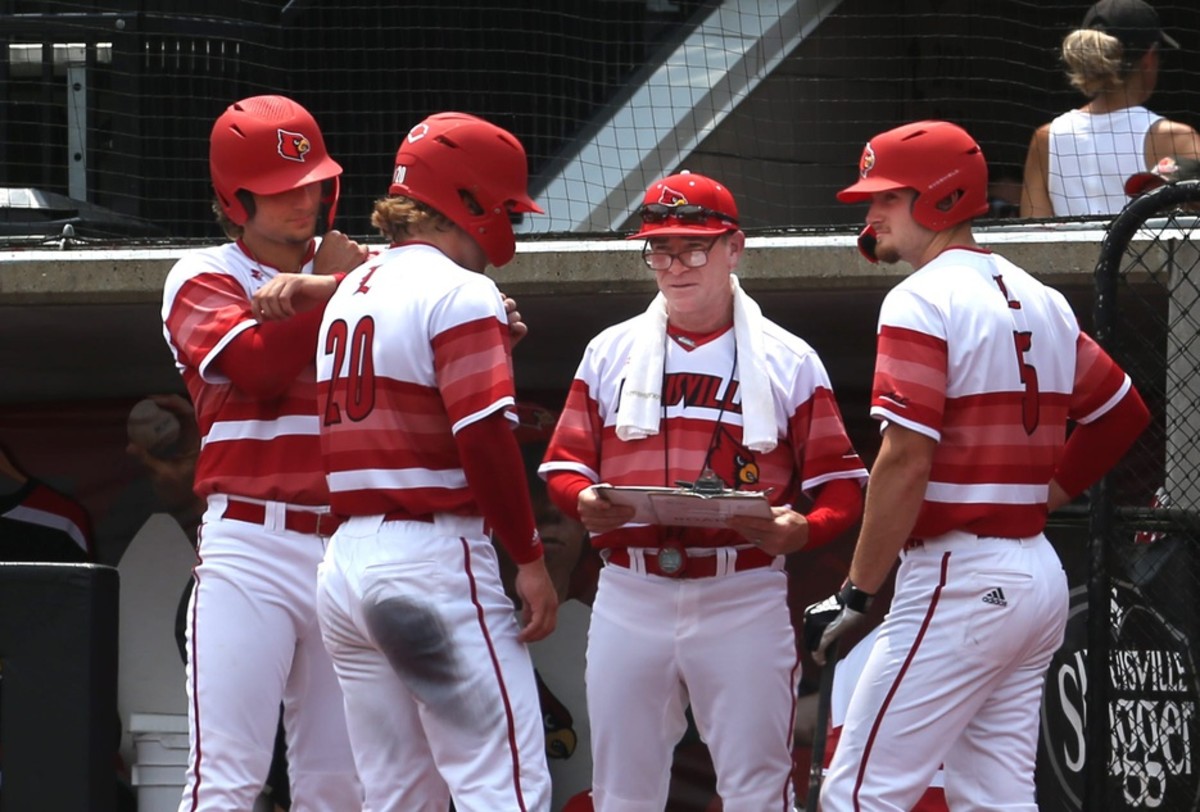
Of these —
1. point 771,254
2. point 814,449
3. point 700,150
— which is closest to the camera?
point 814,449

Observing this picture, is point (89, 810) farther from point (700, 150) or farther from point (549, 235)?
point (700, 150)

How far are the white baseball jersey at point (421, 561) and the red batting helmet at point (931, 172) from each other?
1.09 m

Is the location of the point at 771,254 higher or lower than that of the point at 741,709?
higher

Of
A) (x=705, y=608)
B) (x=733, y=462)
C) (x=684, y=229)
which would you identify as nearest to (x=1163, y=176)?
(x=684, y=229)

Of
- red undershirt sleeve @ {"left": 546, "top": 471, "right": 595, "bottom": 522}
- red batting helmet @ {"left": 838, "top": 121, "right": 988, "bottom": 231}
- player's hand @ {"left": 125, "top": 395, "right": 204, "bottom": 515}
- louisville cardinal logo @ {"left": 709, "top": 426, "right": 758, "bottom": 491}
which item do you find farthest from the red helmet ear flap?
player's hand @ {"left": 125, "top": 395, "right": 204, "bottom": 515}

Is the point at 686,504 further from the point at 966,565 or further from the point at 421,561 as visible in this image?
the point at 421,561

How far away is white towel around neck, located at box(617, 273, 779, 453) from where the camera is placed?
4859mm

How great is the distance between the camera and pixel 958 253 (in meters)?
4.56

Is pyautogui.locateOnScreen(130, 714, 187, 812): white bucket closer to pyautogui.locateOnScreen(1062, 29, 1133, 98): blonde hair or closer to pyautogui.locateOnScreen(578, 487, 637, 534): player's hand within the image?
pyautogui.locateOnScreen(578, 487, 637, 534): player's hand

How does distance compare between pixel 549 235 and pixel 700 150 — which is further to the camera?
pixel 700 150

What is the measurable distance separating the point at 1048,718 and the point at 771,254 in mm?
1710

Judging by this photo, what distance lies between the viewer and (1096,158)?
6875mm

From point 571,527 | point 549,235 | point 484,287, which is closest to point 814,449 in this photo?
point 484,287

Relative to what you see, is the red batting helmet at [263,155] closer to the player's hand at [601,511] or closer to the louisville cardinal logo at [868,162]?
the player's hand at [601,511]
